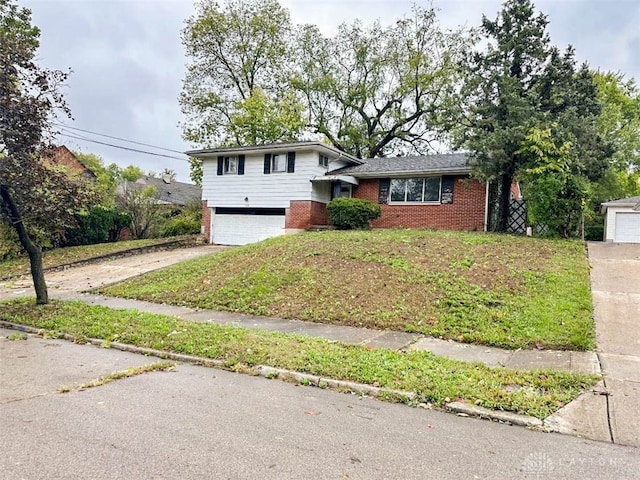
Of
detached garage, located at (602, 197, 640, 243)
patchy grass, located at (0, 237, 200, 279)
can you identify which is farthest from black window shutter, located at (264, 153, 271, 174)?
detached garage, located at (602, 197, 640, 243)

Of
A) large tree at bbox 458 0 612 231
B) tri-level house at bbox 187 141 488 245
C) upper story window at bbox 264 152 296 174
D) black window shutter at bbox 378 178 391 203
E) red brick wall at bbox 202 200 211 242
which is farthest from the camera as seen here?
red brick wall at bbox 202 200 211 242

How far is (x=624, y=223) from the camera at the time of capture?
18375 mm

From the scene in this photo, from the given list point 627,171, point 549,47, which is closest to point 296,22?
point 549,47

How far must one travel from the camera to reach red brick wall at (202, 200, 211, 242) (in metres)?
24.9

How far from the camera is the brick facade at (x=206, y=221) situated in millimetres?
24906

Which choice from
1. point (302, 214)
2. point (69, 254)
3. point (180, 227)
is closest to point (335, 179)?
point (302, 214)

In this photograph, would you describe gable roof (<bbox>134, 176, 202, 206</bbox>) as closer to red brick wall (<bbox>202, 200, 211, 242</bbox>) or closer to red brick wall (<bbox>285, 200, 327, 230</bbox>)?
red brick wall (<bbox>202, 200, 211, 242</bbox>)

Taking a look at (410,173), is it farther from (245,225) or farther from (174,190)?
(174,190)

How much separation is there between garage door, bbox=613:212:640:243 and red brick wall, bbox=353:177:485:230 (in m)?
5.22

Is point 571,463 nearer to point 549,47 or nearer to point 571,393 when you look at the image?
point 571,393

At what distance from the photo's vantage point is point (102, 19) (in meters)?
16.4

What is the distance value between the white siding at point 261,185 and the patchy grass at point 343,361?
45.9 feet

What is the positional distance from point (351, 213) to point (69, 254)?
40.8 feet

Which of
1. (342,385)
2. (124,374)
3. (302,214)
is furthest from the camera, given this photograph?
(302,214)
